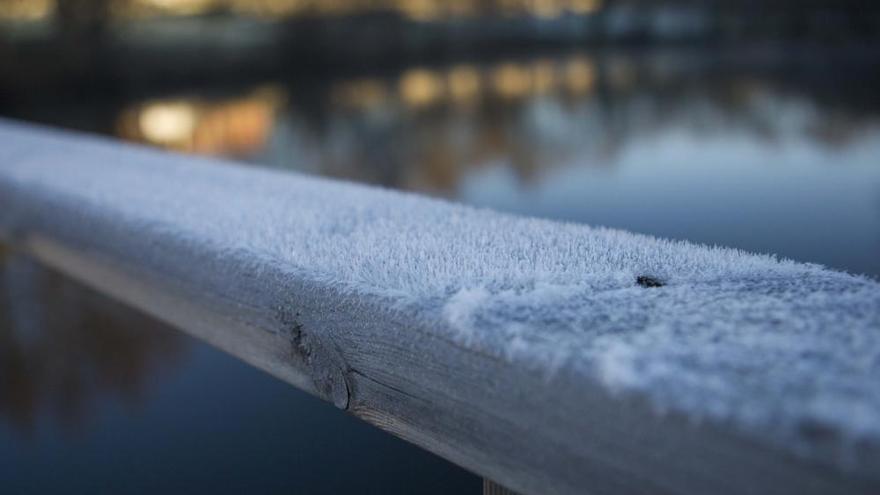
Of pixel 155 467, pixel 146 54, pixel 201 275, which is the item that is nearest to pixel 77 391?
pixel 155 467

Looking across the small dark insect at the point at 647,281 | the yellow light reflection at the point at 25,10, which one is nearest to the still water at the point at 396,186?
the small dark insect at the point at 647,281

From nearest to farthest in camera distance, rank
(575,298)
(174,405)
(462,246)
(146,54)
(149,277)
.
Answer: (575,298), (462,246), (149,277), (174,405), (146,54)

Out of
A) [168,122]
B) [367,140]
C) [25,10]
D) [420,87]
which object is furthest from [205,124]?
[25,10]

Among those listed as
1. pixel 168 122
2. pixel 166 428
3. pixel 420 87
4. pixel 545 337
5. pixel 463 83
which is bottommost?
pixel 166 428

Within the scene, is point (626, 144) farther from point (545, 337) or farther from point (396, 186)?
point (545, 337)

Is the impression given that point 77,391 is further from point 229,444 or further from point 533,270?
point 533,270

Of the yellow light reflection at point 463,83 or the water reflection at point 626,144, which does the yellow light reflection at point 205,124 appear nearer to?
the water reflection at point 626,144
